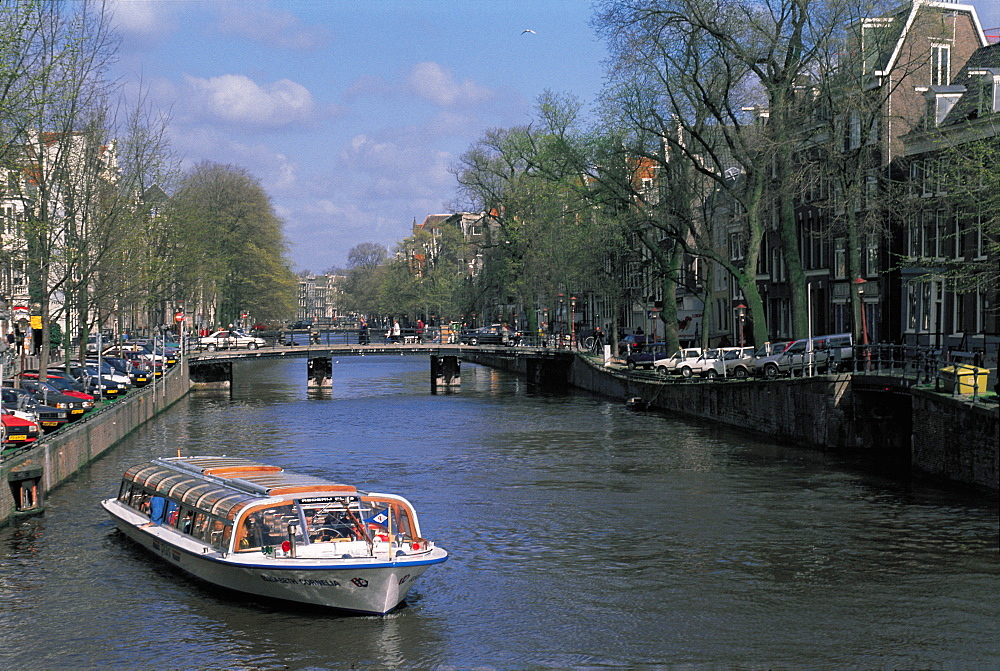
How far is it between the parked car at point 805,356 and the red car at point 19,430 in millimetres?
28564

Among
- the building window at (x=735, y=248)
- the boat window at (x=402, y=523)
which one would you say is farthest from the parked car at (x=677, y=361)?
the boat window at (x=402, y=523)

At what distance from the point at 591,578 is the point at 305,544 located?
6.51 m

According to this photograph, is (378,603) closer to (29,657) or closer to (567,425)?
(29,657)

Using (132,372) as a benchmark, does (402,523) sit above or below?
below

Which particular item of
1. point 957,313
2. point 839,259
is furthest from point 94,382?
point 957,313

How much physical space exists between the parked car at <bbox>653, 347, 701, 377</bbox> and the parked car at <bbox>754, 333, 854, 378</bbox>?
930cm

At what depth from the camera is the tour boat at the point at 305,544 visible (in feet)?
78.4

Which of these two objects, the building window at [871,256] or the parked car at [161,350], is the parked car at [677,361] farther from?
the parked car at [161,350]

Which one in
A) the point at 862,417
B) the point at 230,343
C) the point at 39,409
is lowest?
the point at 862,417

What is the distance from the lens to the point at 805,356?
5453 cm

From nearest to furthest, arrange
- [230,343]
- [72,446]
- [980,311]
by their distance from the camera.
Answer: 1. [72,446]
2. [980,311]
3. [230,343]

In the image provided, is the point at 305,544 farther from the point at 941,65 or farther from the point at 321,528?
the point at 941,65

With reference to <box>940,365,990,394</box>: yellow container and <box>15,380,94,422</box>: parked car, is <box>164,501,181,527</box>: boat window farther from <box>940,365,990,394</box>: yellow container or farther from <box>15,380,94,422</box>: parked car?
<box>940,365,990,394</box>: yellow container

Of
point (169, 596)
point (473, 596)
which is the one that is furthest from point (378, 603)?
point (169, 596)
